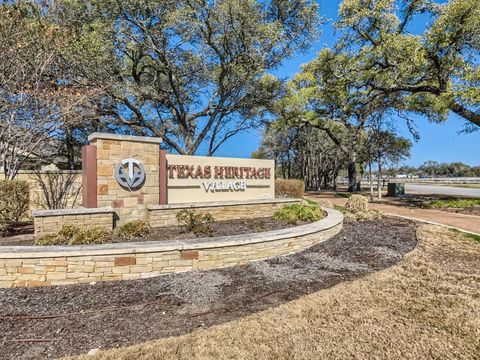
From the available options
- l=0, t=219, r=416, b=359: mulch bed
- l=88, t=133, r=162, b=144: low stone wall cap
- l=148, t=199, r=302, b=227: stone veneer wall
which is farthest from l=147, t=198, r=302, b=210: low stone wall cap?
l=0, t=219, r=416, b=359: mulch bed

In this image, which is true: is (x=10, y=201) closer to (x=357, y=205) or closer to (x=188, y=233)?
(x=188, y=233)

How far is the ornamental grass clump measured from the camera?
9.65 m

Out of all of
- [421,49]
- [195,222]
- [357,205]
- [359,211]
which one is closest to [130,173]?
[195,222]

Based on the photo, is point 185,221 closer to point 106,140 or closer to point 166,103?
point 106,140

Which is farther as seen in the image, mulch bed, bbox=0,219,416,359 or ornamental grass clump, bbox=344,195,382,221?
ornamental grass clump, bbox=344,195,382,221

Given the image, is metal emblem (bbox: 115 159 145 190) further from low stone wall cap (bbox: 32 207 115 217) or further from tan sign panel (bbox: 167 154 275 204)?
tan sign panel (bbox: 167 154 275 204)

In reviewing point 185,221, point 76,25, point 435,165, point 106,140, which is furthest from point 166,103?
point 435,165

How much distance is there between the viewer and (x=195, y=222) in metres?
7.03

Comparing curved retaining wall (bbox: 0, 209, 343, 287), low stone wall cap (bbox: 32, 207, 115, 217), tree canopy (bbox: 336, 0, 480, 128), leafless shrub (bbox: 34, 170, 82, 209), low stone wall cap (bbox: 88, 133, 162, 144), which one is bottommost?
curved retaining wall (bbox: 0, 209, 343, 287)

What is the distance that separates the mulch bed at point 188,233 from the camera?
19.9 ft

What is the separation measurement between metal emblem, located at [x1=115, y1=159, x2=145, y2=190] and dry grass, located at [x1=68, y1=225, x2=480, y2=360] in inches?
204

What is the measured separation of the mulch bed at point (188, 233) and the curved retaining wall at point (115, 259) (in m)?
1.22

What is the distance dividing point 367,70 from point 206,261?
1515cm

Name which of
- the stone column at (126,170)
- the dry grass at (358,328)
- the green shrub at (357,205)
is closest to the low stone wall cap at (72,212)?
the stone column at (126,170)
